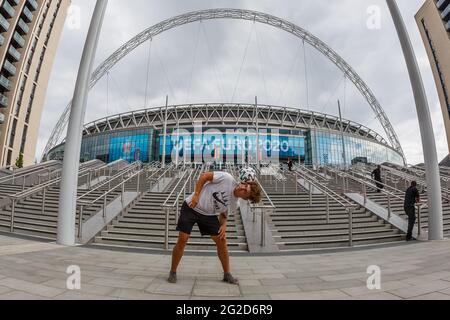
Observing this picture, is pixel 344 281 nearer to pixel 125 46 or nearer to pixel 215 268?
pixel 215 268

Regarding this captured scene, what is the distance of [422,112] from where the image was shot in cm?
778

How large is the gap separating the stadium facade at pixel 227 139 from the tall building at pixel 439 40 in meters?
15.8

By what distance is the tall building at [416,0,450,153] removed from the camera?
150ft

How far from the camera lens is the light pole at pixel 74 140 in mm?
6242

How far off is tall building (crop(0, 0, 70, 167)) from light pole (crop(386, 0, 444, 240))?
51.1 meters

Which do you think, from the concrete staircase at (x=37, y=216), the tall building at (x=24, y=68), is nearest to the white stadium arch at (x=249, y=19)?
the tall building at (x=24, y=68)

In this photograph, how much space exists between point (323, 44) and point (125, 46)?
37634mm

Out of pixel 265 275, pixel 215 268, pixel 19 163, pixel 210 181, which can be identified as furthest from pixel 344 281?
pixel 19 163

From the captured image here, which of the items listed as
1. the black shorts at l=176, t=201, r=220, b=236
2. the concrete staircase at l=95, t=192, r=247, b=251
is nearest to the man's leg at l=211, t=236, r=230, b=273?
the black shorts at l=176, t=201, r=220, b=236

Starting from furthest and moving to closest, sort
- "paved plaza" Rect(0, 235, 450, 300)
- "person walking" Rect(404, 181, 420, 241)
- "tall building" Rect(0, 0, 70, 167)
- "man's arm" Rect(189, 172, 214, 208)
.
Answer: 1. "tall building" Rect(0, 0, 70, 167)
2. "person walking" Rect(404, 181, 420, 241)
3. "man's arm" Rect(189, 172, 214, 208)
4. "paved plaza" Rect(0, 235, 450, 300)

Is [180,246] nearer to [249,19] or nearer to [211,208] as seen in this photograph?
[211,208]

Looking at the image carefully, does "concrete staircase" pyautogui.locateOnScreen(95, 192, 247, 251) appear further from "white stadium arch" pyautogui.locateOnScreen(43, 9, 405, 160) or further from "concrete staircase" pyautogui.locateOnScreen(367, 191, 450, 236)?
"white stadium arch" pyautogui.locateOnScreen(43, 9, 405, 160)

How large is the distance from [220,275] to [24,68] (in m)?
55.6

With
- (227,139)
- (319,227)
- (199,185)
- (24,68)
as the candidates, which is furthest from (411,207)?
(24,68)
